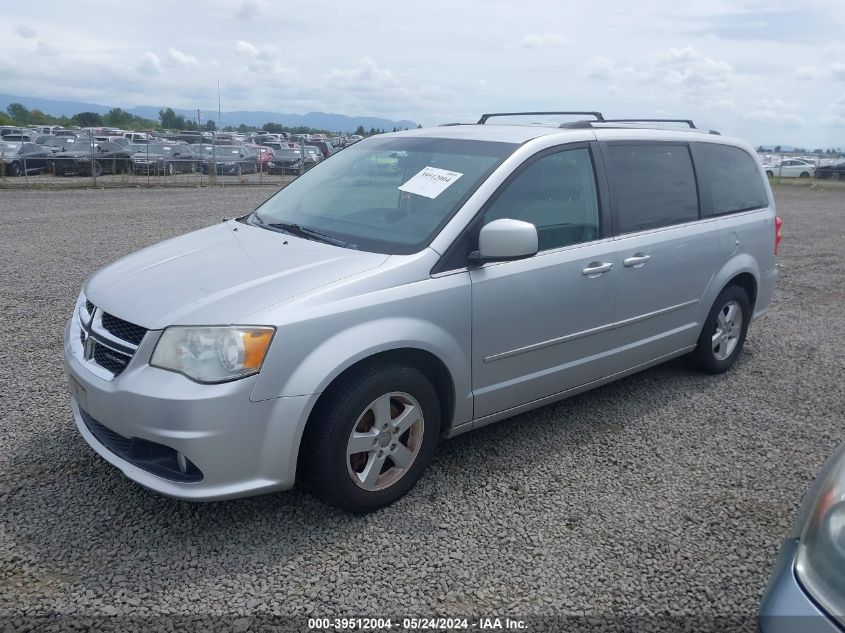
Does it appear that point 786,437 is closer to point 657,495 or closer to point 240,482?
point 657,495

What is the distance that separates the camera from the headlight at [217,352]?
2.87 m

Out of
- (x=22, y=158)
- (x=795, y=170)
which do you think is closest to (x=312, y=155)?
(x=22, y=158)

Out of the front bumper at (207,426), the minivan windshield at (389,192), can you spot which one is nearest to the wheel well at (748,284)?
the minivan windshield at (389,192)

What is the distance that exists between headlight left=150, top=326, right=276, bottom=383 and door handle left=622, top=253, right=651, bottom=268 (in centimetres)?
232

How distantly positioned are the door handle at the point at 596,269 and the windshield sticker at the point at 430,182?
0.91 m

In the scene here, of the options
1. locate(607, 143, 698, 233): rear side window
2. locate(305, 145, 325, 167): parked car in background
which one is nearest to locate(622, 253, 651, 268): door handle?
locate(607, 143, 698, 233): rear side window

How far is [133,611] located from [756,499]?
297 cm

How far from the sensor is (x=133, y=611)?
2.65 metres

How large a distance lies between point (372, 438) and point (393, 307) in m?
0.60

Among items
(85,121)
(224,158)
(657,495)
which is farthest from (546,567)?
(85,121)

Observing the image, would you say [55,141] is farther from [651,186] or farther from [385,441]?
[385,441]

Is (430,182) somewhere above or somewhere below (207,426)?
above

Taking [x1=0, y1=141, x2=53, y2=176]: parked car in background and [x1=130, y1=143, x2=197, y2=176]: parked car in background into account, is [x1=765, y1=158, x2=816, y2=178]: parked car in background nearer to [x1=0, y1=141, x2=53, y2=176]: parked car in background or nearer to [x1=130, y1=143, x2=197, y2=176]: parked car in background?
[x1=130, y1=143, x2=197, y2=176]: parked car in background

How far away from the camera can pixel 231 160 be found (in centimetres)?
2739
